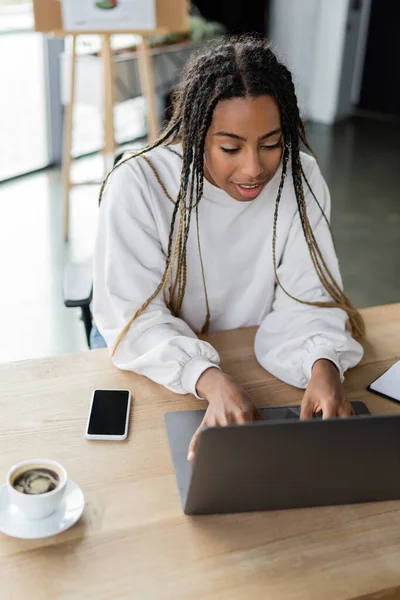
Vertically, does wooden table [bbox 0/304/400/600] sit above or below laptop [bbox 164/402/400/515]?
below

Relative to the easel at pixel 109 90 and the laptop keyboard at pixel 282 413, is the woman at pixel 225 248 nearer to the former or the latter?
the laptop keyboard at pixel 282 413

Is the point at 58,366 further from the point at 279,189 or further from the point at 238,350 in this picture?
the point at 279,189

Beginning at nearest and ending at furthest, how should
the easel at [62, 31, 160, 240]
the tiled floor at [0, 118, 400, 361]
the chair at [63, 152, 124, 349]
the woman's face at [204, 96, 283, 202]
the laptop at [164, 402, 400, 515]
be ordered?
the laptop at [164, 402, 400, 515]
the woman's face at [204, 96, 283, 202]
the chair at [63, 152, 124, 349]
the tiled floor at [0, 118, 400, 361]
the easel at [62, 31, 160, 240]

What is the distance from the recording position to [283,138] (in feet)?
4.40

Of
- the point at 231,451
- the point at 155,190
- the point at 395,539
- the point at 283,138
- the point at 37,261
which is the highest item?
the point at 283,138

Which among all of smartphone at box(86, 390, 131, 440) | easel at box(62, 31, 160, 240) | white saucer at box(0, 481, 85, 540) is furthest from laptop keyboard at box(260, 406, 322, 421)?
easel at box(62, 31, 160, 240)

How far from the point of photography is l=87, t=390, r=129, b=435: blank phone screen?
1.12m

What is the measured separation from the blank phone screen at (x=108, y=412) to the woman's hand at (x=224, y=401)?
128mm

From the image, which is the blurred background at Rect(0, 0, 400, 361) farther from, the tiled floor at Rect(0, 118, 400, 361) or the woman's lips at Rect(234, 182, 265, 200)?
the woman's lips at Rect(234, 182, 265, 200)

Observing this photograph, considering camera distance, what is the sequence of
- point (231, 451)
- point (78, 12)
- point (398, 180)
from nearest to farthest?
point (231, 451)
point (78, 12)
point (398, 180)

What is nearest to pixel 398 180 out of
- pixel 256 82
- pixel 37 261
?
pixel 37 261

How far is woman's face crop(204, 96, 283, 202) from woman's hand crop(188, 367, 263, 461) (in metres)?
0.37

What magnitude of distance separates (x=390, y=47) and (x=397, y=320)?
5489 millimetres

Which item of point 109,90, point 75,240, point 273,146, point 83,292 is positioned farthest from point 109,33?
point 273,146
